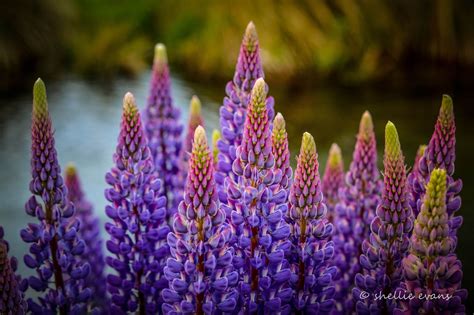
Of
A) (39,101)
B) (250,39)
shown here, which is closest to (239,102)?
(250,39)

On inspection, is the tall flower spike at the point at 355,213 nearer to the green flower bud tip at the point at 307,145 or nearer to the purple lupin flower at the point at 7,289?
the green flower bud tip at the point at 307,145

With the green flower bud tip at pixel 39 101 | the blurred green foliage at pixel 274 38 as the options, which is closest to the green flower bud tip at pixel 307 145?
the green flower bud tip at pixel 39 101

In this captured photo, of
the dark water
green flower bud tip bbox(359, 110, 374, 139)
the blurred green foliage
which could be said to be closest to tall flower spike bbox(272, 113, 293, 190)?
green flower bud tip bbox(359, 110, 374, 139)

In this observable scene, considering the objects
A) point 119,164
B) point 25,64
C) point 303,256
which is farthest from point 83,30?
point 303,256

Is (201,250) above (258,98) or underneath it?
underneath

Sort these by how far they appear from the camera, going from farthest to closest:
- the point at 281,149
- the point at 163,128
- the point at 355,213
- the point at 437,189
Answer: the point at 163,128 → the point at 355,213 → the point at 281,149 → the point at 437,189

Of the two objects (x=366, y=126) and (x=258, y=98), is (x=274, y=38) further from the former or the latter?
(x=258, y=98)

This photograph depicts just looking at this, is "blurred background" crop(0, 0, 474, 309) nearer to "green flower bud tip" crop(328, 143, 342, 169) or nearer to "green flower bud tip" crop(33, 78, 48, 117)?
"green flower bud tip" crop(328, 143, 342, 169)
